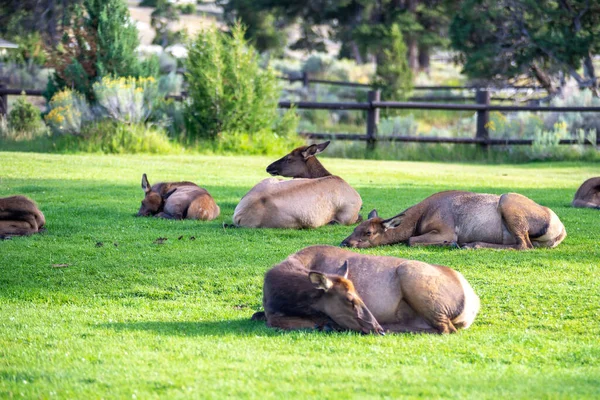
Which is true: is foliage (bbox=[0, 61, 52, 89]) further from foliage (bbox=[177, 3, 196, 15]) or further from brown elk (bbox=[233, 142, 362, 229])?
brown elk (bbox=[233, 142, 362, 229])

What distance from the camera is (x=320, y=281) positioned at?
661cm

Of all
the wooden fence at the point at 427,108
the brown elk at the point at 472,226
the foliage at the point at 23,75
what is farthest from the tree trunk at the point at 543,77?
the brown elk at the point at 472,226

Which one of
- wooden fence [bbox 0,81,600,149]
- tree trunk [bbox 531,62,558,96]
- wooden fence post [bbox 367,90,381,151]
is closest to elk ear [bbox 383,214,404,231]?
wooden fence [bbox 0,81,600,149]

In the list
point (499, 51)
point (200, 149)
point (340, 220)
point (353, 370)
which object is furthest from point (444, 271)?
point (499, 51)

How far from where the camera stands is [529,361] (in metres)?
6.09

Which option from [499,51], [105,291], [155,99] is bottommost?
[105,291]

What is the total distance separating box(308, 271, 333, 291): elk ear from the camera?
6.55 m

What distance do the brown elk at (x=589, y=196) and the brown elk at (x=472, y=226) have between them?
11.3ft

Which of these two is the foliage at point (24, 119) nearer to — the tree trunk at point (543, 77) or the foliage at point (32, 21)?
the tree trunk at point (543, 77)

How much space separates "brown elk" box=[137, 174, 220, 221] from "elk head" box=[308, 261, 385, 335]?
5.72 metres

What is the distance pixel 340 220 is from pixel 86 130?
10.6m

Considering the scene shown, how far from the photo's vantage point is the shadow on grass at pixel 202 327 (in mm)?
6797

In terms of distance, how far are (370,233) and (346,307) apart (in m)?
3.42

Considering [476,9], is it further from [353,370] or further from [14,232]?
[353,370]
